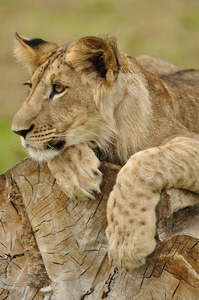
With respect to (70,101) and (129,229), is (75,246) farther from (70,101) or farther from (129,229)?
(70,101)

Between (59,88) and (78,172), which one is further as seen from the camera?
(59,88)

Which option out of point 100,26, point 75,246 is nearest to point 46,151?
point 75,246

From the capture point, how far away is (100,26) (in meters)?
11.0

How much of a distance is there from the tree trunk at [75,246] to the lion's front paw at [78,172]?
0.06m

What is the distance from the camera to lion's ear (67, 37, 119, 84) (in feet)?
9.96

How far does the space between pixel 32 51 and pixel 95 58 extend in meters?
0.61

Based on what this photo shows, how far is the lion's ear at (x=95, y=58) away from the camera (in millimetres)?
3035

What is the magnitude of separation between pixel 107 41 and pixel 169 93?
793 mm

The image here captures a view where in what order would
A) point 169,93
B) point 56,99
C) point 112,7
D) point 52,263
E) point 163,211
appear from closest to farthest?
point 163,211 < point 52,263 < point 56,99 < point 169,93 < point 112,7

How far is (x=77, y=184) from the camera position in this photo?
112 inches

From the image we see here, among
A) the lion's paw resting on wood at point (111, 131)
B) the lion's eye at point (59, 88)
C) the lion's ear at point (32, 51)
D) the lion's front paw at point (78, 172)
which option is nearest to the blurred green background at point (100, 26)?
the lion's ear at point (32, 51)

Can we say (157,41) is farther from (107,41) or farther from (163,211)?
(163,211)

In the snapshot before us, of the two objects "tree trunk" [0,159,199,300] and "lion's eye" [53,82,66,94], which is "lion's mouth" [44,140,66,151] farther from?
"lion's eye" [53,82,66,94]

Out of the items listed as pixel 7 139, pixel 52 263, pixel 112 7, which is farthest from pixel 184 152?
pixel 112 7
